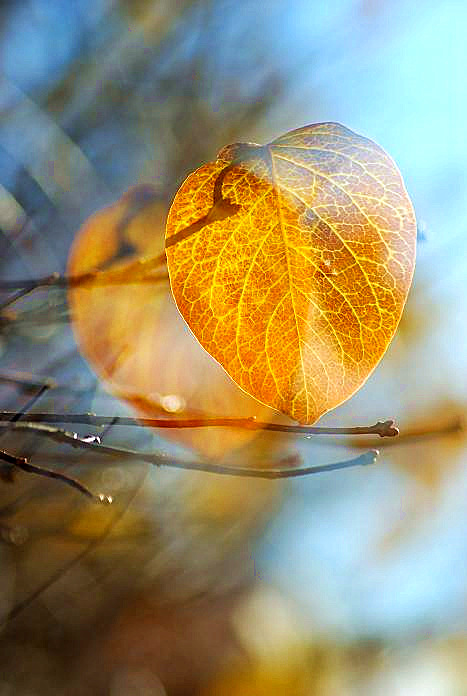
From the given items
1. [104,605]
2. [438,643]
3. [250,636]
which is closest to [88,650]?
[104,605]

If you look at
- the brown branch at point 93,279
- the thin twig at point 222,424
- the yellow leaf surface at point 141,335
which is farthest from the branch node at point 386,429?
the yellow leaf surface at point 141,335

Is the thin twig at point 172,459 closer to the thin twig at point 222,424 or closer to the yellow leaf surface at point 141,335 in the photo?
the thin twig at point 222,424

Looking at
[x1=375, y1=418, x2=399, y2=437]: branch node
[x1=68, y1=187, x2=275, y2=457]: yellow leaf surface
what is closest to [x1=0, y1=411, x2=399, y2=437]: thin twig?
[x1=375, y1=418, x2=399, y2=437]: branch node

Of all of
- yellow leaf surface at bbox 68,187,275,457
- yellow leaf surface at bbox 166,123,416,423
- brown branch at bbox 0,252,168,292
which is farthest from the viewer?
yellow leaf surface at bbox 68,187,275,457

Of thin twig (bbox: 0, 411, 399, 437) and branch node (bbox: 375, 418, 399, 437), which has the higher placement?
branch node (bbox: 375, 418, 399, 437)

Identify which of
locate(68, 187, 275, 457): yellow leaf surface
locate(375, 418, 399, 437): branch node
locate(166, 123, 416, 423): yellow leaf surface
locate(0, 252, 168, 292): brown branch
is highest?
locate(68, 187, 275, 457): yellow leaf surface

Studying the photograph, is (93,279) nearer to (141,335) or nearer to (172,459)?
(172,459)

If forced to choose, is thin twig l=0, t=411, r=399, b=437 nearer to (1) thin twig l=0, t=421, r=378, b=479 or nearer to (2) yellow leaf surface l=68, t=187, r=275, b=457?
(1) thin twig l=0, t=421, r=378, b=479
